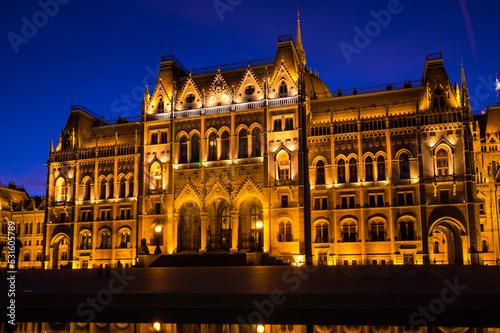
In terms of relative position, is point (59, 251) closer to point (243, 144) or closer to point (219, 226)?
point (219, 226)

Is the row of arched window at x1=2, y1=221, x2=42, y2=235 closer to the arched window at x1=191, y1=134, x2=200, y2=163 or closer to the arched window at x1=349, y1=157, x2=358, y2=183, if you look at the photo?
→ the arched window at x1=191, y1=134, x2=200, y2=163

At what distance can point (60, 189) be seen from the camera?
233 ft

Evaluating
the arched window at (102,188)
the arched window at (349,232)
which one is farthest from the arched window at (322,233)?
the arched window at (102,188)

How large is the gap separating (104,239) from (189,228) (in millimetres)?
13199

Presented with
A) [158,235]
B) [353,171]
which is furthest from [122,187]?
[353,171]

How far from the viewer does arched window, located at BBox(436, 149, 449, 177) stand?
54844 millimetres

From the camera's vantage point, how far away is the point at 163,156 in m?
63.2

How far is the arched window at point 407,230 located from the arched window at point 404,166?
4.99 meters

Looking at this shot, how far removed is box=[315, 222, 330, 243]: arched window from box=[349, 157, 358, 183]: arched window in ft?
19.2

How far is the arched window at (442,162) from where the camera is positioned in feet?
180

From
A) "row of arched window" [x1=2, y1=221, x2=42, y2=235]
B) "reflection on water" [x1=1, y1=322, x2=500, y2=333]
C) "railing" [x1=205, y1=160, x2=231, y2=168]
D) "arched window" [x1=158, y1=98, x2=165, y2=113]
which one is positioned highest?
"arched window" [x1=158, y1=98, x2=165, y2=113]

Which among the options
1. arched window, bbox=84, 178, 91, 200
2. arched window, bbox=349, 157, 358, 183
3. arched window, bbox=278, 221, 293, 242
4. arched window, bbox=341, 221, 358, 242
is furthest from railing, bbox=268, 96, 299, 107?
arched window, bbox=84, 178, 91, 200

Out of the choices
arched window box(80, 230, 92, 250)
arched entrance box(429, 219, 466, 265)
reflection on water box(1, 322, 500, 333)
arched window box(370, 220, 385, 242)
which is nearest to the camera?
reflection on water box(1, 322, 500, 333)

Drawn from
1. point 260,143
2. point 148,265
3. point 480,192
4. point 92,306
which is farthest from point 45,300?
point 480,192
